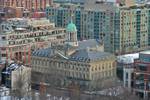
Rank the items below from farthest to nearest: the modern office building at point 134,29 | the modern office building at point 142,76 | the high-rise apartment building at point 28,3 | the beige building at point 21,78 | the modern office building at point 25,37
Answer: the high-rise apartment building at point 28,3, the modern office building at point 134,29, the modern office building at point 25,37, the beige building at point 21,78, the modern office building at point 142,76

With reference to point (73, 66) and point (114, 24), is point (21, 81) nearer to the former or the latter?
point (73, 66)

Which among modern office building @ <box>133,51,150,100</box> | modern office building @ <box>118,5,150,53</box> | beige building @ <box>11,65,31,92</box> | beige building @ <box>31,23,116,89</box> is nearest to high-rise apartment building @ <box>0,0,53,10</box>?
modern office building @ <box>118,5,150,53</box>

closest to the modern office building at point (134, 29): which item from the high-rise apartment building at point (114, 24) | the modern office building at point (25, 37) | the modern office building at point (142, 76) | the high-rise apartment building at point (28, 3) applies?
the high-rise apartment building at point (114, 24)

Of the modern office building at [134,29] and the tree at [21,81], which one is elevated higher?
the modern office building at [134,29]

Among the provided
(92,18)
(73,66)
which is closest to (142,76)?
(73,66)

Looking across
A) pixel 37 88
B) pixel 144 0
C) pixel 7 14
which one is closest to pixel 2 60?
pixel 37 88

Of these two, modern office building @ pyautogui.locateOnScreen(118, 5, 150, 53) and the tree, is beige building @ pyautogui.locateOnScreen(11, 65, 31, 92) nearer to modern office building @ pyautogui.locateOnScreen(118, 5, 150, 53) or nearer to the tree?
the tree

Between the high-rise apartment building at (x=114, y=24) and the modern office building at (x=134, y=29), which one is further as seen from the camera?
the modern office building at (x=134, y=29)

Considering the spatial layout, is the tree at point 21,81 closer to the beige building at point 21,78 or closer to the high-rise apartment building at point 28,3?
the beige building at point 21,78
